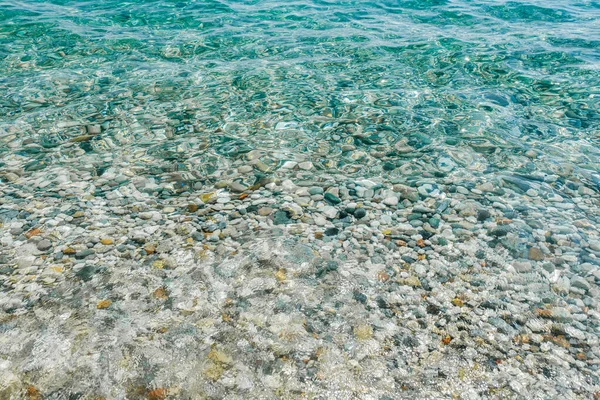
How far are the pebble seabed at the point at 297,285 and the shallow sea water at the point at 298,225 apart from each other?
0.02 meters

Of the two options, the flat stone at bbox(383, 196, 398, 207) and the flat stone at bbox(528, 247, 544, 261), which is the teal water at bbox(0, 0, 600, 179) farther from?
the flat stone at bbox(528, 247, 544, 261)

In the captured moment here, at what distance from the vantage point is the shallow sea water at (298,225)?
3.59 metres

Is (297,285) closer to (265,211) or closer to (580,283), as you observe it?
(265,211)

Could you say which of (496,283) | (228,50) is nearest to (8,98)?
(228,50)

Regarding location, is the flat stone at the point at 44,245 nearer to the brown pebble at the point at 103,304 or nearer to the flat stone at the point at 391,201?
the brown pebble at the point at 103,304

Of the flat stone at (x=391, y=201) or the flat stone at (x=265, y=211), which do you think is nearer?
the flat stone at (x=265, y=211)

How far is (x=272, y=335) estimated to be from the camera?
386 centimetres

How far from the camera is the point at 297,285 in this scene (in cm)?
441

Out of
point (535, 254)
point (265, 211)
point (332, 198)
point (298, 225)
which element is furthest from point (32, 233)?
point (535, 254)

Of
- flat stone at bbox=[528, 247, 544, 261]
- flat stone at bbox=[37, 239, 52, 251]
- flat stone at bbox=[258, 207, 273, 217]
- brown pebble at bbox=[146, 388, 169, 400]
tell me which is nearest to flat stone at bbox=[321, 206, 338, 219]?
flat stone at bbox=[258, 207, 273, 217]

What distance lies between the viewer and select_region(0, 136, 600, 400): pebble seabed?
3.50 metres

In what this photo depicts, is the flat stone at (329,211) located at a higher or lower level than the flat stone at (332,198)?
lower

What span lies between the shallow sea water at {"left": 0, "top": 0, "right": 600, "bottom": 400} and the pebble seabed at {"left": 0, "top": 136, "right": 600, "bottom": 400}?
2 cm

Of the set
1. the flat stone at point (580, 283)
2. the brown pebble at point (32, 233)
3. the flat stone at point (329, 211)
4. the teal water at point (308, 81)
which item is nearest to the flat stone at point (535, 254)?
the flat stone at point (580, 283)
